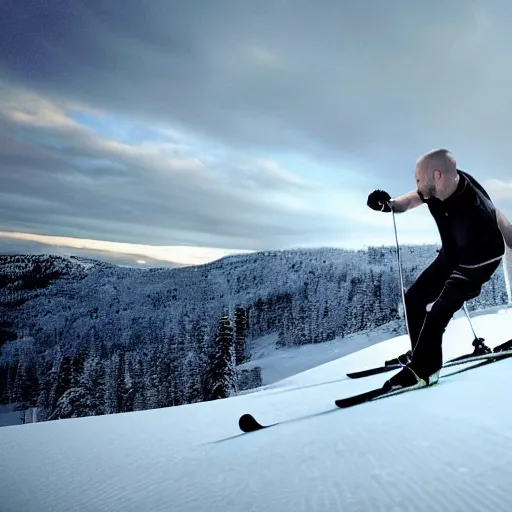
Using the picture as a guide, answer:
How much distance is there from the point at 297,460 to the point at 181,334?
392 ft

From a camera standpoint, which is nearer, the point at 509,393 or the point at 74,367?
the point at 509,393

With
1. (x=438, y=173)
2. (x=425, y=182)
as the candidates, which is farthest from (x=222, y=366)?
(x=438, y=173)

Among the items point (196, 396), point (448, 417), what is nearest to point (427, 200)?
point (448, 417)

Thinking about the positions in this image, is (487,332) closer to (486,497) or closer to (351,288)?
(486,497)

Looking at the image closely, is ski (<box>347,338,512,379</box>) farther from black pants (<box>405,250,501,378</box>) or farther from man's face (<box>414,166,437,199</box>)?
man's face (<box>414,166,437,199</box>)

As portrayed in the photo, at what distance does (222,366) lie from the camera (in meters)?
23.6

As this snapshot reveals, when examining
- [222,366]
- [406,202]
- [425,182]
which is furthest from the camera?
[222,366]

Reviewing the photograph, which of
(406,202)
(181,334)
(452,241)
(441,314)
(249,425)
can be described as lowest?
(181,334)

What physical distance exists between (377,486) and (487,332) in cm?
533

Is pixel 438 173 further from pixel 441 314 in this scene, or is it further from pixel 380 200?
pixel 441 314

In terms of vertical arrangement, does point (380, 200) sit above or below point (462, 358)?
above

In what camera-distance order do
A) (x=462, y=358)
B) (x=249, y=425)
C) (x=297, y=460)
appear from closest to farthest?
(x=297, y=460) → (x=249, y=425) → (x=462, y=358)

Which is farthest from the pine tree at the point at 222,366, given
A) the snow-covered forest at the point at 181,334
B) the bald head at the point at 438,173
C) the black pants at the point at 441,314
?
the bald head at the point at 438,173

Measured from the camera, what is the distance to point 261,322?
420ft
